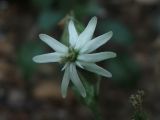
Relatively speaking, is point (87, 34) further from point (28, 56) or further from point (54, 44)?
A: point (28, 56)

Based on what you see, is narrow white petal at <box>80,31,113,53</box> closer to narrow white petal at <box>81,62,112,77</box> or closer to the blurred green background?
narrow white petal at <box>81,62,112,77</box>

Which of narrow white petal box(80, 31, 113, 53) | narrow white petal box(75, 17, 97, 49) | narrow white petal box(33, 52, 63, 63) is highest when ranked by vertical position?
narrow white petal box(75, 17, 97, 49)

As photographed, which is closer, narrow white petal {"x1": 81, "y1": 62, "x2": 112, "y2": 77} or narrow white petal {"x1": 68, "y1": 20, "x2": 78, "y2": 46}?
narrow white petal {"x1": 81, "y1": 62, "x2": 112, "y2": 77}

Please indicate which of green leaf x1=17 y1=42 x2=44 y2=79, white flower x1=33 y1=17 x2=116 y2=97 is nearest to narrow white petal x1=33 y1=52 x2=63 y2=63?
white flower x1=33 y1=17 x2=116 y2=97

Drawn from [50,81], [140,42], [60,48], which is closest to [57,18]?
[50,81]

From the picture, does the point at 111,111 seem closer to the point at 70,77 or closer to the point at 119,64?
the point at 119,64

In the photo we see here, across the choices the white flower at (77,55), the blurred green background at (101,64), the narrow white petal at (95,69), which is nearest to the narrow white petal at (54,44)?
the white flower at (77,55)
